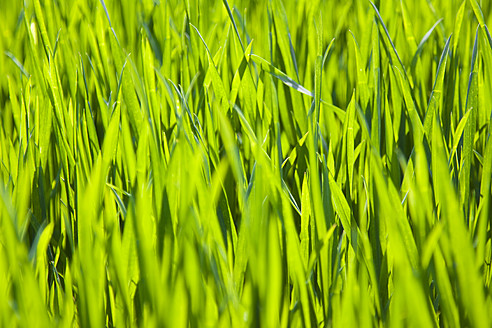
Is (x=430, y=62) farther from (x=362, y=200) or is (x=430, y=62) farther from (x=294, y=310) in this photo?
(x=294, y=310)

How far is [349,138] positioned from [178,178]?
246mm

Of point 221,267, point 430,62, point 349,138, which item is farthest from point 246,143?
point 430,62

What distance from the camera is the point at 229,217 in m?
0.57

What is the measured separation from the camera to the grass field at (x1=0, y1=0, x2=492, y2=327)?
0.41 metres

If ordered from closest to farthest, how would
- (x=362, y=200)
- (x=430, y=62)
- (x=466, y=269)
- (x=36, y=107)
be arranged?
1. (x=466, y=269)
2. (x=362, y=200)
3. (x=36, y=107)
4. (x=430, y=62)

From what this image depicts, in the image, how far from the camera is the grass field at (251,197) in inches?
16.2

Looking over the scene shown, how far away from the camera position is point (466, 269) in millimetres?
396

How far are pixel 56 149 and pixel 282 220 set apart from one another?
17.0 inches

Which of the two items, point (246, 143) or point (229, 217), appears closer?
point (229, 217)

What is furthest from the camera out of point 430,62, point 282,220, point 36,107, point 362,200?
point 430,62

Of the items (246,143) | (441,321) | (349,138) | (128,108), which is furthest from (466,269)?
(128,108)

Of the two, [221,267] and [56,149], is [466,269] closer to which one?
[221,267]

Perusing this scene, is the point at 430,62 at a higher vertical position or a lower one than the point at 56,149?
higher

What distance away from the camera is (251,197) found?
529 millimetres
